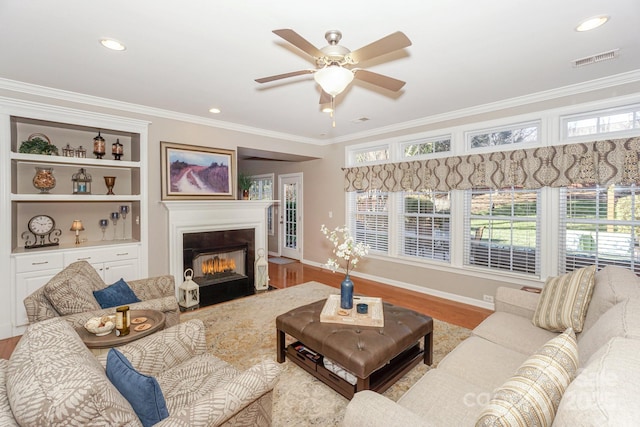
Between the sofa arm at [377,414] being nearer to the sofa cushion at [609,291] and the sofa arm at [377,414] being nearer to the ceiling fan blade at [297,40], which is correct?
the sofa cushion at [609,291]

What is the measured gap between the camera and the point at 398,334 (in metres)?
2.21

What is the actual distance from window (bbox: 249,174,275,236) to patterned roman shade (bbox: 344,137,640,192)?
363cm

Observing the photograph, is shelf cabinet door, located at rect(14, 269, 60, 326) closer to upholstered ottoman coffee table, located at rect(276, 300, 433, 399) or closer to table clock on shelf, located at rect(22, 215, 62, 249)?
table clock on shelf, located at rect(22, 215, 62, 249)

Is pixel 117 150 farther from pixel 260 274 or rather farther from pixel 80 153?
pixel 260 274

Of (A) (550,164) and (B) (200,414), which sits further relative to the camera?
(A) (550,164)

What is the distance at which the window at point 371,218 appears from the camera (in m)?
5.25

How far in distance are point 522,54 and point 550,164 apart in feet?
5.02

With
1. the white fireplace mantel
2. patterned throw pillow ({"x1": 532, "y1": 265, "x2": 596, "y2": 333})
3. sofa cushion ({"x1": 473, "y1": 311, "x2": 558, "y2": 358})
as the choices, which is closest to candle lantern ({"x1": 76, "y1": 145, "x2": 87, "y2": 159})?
the white fireplace mantel

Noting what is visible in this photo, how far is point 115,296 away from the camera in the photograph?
2.38 metres

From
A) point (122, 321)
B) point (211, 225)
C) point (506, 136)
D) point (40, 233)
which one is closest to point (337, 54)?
point (122, 321)

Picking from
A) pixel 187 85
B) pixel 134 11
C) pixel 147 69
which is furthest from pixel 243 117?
pixel 134 11

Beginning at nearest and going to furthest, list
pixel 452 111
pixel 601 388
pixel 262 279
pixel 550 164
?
pixel 601 388, pixel 550 164, pixel 452 111, pixel 262 279

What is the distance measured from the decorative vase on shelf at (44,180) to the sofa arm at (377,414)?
4216 millimetres

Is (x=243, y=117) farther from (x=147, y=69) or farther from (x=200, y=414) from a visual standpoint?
(x=200, y=414)
